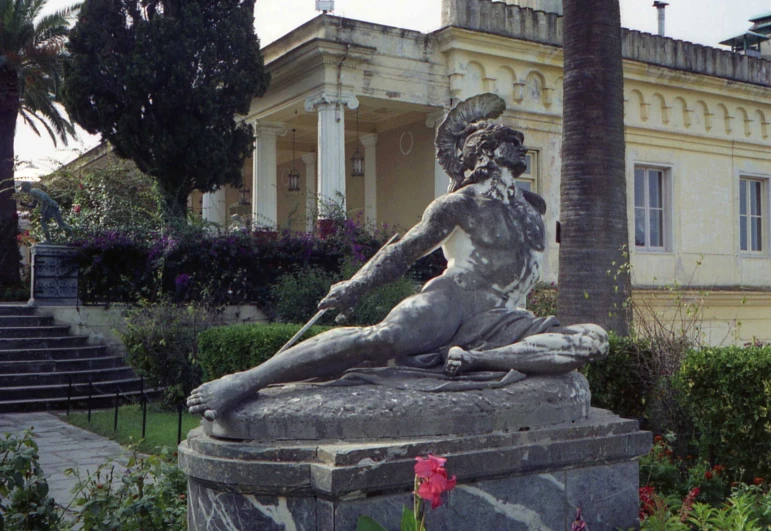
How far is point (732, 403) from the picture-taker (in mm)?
5672

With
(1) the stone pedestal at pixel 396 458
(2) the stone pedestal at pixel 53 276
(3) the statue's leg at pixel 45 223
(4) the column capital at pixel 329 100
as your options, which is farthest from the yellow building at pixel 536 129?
(1) the stone pedestal at pixel 396 458

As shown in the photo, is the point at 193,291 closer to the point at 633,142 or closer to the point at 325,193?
the point at 325,193

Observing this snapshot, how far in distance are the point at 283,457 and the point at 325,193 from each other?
11477 millimetres

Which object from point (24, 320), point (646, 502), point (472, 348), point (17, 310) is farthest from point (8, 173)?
point (646, 502)

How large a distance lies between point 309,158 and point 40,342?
9.99m

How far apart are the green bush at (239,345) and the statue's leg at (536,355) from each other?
468 centimetres

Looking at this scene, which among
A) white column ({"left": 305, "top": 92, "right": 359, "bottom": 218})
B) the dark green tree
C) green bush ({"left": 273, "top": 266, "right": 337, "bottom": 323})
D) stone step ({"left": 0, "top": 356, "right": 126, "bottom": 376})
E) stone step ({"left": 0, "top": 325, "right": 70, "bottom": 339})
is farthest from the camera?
white column ({"left": 305, "top": 92, "right": 359, "bottom": 218})

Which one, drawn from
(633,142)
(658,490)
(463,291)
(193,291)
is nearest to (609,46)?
(658,490)

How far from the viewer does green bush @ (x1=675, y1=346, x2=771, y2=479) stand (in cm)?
555

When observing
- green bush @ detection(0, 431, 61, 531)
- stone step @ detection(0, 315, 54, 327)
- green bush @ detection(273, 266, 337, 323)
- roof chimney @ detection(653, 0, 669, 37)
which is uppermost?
roof chimney @ detection(653, 0, 669, 37)

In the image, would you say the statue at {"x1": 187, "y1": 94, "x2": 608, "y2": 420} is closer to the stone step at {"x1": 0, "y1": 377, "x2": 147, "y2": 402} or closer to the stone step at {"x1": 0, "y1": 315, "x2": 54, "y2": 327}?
the stone step at {"x1": 0, "y1": 377, "x2": 147, "y2": 402}

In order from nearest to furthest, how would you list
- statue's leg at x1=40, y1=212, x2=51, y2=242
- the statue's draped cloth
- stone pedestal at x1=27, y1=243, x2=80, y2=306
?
the statue's draped cloth → stone pedestal at x1=27, y1=243, x2=80, y2=306 → statue's leg at x1=40, y1=212, x2=51, y2=242

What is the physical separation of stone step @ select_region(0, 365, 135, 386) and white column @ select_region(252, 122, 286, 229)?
5.22m

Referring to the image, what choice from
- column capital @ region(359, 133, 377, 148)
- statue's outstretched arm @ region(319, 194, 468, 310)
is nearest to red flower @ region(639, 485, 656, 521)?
statue's outstretched arm @ region(319, 194, 468, 310)
